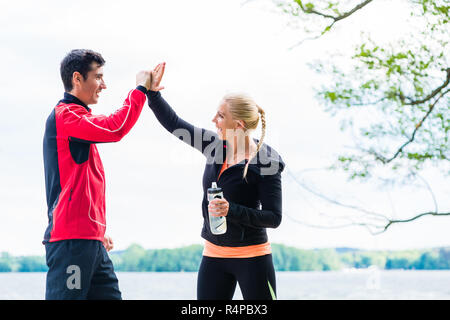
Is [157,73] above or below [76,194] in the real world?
above

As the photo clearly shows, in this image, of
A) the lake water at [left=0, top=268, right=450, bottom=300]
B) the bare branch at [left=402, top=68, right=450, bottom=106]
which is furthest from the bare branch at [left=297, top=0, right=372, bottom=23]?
the lake water at [left=0, top=268, right=450, bottom=300]

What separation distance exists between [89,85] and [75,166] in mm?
337

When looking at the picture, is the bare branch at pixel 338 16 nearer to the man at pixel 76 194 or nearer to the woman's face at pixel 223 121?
the woman's face at pixel 223 121

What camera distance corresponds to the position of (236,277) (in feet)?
6.88

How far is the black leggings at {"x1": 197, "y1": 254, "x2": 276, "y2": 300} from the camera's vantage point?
81.0 inches

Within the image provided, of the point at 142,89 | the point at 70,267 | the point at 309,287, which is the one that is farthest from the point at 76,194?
the point at 309,287

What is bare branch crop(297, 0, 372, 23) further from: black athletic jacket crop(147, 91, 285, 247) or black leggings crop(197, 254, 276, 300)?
black leggings crop(197, 254, 276, 300)

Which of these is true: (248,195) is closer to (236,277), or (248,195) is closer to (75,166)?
(236,277)

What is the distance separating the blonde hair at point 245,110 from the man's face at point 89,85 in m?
0.51

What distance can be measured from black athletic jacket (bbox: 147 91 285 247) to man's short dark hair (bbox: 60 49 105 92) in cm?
63

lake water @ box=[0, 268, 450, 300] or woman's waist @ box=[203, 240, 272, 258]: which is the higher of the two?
woman's waist @ box=[203, 240, 272, 258]
